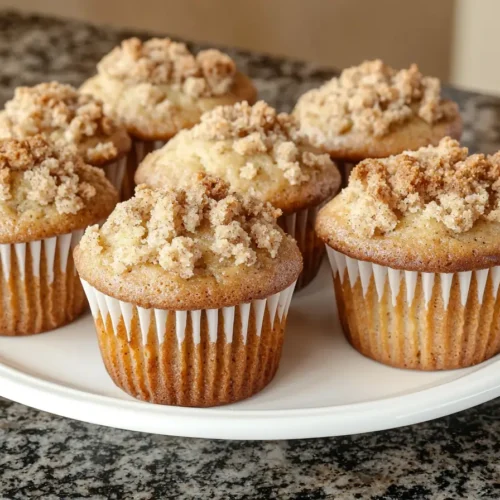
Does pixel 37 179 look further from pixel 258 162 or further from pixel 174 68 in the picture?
pixel 174 68

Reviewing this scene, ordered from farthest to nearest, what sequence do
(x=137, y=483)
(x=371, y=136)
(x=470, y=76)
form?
(x=470, y=76)
(x=371, y=136)
(x=137, y=483)

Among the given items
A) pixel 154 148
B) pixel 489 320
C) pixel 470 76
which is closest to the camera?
pixel 489 320

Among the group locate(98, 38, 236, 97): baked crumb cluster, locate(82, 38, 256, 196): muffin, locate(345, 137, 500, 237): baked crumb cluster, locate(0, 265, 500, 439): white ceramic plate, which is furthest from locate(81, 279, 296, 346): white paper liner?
locate(98, 38, 236, 97): baked crumb cluster

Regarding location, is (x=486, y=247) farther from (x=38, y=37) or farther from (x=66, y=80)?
(x=38, y=37)

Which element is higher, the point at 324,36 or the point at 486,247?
the point at 486,247

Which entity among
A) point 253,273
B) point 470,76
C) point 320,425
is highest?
point 253,273

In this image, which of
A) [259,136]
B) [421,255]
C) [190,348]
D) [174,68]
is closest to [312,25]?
[174,68]

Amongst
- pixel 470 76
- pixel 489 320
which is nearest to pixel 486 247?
pixel 489 320

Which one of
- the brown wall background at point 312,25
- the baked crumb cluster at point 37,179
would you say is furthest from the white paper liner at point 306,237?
the brown wall background at point 312,25
